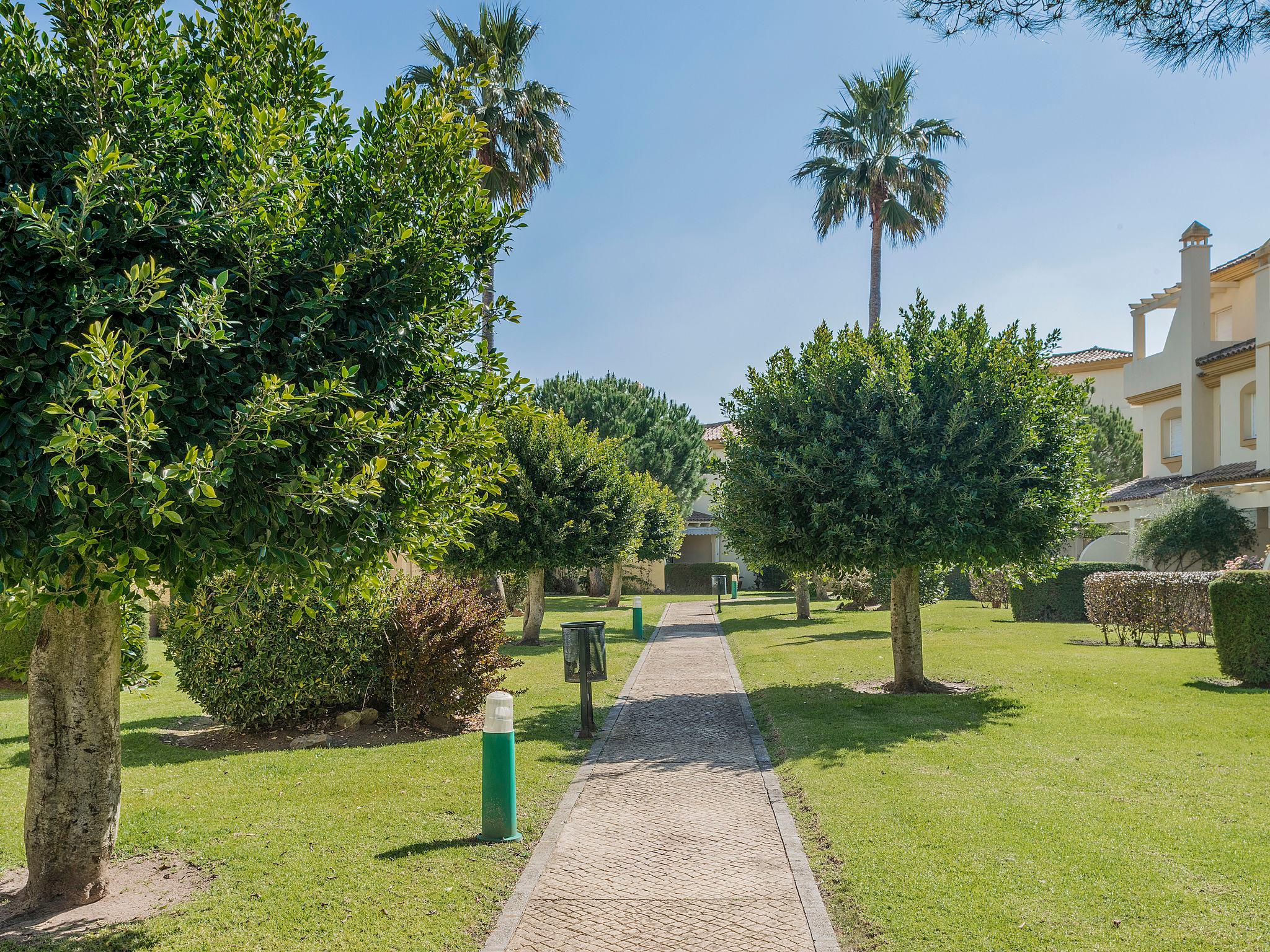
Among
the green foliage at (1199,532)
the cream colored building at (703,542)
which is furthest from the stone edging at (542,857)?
the cream colored building at (703,542)

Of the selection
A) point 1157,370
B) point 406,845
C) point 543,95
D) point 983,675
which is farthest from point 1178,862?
point 1157,370

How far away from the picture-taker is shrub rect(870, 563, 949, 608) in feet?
43.1

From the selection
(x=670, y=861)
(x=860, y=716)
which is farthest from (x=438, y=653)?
(x=860, y=716)

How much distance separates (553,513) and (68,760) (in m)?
15.3

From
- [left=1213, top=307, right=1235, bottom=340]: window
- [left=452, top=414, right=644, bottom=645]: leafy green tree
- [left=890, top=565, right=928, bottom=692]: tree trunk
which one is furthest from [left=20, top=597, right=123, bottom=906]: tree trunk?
[left=1213, top=307, right=1235, bottom=340]: window

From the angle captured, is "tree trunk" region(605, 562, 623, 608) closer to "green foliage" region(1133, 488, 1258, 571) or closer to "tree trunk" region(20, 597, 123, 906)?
"green foliage" region(1133, 488, 1258, 571)

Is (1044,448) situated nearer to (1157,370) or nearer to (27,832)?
(27,832)

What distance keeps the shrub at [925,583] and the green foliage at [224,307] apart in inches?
356

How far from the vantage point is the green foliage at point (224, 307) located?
373cm

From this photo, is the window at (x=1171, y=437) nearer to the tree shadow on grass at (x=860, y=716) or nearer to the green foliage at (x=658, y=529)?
the green foliage at (x=658, y=529)

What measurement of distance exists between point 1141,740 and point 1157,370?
25157mm

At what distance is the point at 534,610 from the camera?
2138cm

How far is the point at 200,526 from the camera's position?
3992 mm

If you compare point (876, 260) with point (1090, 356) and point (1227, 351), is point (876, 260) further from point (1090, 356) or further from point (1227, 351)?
point (1090, 356)
